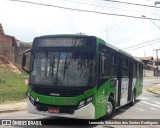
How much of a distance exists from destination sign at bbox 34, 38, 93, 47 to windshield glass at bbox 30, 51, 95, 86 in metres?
0.36

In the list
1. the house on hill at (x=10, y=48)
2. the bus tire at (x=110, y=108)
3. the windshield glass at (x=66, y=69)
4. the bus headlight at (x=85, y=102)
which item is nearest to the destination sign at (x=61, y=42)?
the windshield glass at (x=66, y=69)

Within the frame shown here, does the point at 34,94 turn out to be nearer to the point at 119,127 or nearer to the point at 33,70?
the point at 33,70

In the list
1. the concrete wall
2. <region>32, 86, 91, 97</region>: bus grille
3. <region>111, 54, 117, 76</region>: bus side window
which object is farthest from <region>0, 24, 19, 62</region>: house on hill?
the concrete wall

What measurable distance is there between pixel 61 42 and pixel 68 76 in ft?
4.47

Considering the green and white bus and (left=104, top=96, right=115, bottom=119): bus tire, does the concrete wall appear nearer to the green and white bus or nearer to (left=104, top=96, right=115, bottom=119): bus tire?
(left=104, top=96, right=115, bottom=119): bus tire

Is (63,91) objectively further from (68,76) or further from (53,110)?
(53,110)

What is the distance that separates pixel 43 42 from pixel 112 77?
3.46 metres

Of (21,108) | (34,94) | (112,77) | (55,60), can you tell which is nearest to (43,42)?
(55,60)

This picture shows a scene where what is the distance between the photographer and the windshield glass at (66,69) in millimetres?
12227

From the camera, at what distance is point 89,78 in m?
12.2

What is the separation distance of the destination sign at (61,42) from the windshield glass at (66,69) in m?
0.36

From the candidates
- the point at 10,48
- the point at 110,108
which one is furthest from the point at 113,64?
the point at 10,48

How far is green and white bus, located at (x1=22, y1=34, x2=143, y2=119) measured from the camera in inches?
477

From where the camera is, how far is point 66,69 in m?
12.3
